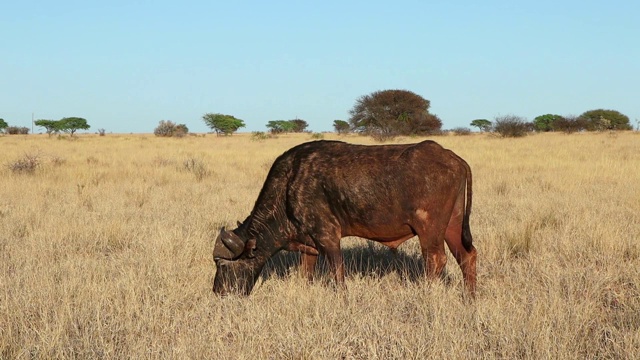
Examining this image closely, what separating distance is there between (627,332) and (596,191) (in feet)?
29.1

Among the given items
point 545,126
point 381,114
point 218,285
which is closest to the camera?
point 218,285

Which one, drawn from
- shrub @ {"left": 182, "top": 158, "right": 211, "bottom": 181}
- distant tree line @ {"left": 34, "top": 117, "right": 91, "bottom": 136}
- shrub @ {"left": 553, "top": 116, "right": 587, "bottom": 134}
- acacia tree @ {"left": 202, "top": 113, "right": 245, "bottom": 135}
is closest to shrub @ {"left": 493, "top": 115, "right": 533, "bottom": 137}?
shrub @ {"left": 553, "top": 116, "right": 587, "bottom": 134}

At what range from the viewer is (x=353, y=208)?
16.1ft

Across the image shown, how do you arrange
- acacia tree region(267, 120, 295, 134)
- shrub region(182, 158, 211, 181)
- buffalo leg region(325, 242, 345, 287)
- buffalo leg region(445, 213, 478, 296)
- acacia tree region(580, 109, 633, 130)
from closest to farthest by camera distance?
buffalo leg region(325, 242, 345, 287) → buffalo leg region(445, 213, 478, 296) → shrub region(182, 158, 211, 181) → acacia tree region(580, 109, 633, 130) → acacia tree region(267, 120, 295, 134)

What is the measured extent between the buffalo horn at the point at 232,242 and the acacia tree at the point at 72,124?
322ft

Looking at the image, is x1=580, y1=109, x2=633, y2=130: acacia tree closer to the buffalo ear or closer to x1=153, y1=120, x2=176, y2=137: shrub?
x1=153, y1=120, x2=176, y2=137: shrub

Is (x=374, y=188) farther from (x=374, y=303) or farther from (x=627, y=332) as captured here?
(x=627, y=332)

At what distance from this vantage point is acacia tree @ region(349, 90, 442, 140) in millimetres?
52562

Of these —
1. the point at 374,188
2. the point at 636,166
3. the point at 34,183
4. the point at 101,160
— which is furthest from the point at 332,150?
the point at 101,160

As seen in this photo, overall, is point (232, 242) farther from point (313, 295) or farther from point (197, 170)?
point (197, 170)

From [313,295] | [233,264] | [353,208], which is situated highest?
[353,208]

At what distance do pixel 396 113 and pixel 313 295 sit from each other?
5040 cm

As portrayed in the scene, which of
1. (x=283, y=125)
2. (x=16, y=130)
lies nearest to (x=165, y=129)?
(x=16, y=130)

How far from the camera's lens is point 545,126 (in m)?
82.3
